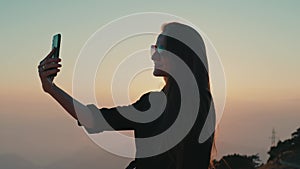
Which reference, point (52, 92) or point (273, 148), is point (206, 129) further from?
point (273, 148)

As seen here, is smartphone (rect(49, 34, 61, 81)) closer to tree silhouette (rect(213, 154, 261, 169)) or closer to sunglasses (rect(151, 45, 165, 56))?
sunglasses (rect(151, 45, 165, 56))

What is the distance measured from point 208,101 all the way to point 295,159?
25615 millimetres

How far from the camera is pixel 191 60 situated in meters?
3.93

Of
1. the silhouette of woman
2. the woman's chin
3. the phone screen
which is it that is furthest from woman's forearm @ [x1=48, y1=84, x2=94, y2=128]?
the woman's chin

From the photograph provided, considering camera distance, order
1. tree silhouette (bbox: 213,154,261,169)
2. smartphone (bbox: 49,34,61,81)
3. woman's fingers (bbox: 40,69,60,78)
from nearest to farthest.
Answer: woman's fingers (bbox: 40,69,60,78)
smartphone (bbox: 49,34,61,81)
tree silhouette (bbox: 213,154,261,169)

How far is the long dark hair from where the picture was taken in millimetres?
3869

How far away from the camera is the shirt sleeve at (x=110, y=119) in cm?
386

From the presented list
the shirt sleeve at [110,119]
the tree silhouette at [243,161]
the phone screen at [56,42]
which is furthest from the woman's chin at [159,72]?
the tree silhouette at [243,161]

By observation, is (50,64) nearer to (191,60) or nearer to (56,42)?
(56,42)

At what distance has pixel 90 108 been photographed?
12.6ft

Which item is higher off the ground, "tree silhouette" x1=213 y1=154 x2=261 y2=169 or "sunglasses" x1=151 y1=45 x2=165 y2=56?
"tree silhouette" x1=213 y1=154 x2=261 y2=169

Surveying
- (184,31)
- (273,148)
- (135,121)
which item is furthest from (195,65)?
(273,148)

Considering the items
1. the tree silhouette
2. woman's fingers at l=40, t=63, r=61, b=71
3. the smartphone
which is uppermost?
the tree silhouette

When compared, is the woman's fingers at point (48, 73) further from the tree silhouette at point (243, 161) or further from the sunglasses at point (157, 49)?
the tree silhouette at point (243, 161)
